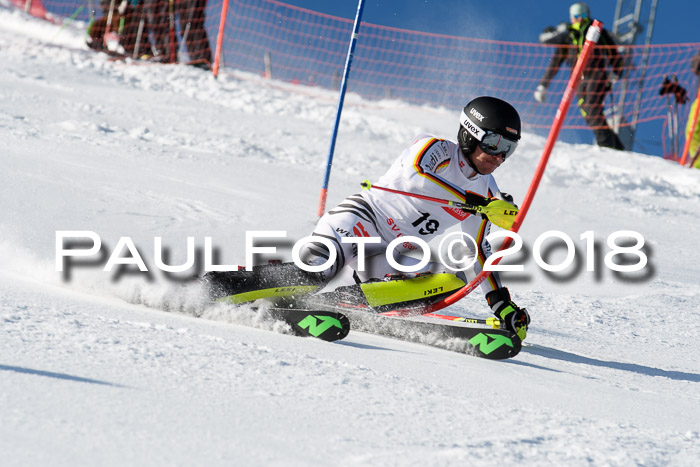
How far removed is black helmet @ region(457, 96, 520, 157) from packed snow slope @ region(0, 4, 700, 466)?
1.05 m

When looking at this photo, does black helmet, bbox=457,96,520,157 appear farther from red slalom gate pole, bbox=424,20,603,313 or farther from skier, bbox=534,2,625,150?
skier, bbox=534,2,625,150

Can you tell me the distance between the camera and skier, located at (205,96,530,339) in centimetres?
382

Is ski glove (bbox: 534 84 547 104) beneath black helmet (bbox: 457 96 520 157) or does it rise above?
above

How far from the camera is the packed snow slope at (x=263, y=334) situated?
1858 mm

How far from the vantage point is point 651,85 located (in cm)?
1310

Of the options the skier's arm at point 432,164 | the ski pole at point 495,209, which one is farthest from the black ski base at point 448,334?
the skier's arm at point 432,164

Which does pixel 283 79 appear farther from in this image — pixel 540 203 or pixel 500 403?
pixel 500 403

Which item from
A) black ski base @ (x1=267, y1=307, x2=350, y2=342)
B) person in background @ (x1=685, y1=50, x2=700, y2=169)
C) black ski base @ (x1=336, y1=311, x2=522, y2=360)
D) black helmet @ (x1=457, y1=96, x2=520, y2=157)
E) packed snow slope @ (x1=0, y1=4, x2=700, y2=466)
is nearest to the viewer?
packed snow slope @ (x1=0, y1=4, x2=700, y2=466)

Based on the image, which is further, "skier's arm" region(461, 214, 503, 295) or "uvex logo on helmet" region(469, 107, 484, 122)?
"skier's arm" region(461, 214, 503, 295)

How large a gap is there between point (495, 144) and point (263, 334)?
57.6 inches

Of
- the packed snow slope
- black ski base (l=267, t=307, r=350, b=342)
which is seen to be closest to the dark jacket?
the packed snow slope

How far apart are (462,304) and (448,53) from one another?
8634 millimetres

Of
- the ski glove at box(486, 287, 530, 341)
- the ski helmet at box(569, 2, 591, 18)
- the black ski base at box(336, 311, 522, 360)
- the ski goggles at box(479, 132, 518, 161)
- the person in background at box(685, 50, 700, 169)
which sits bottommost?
the black ski base at box(336, 311, 522, 360)

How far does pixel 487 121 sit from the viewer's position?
12.6ft
